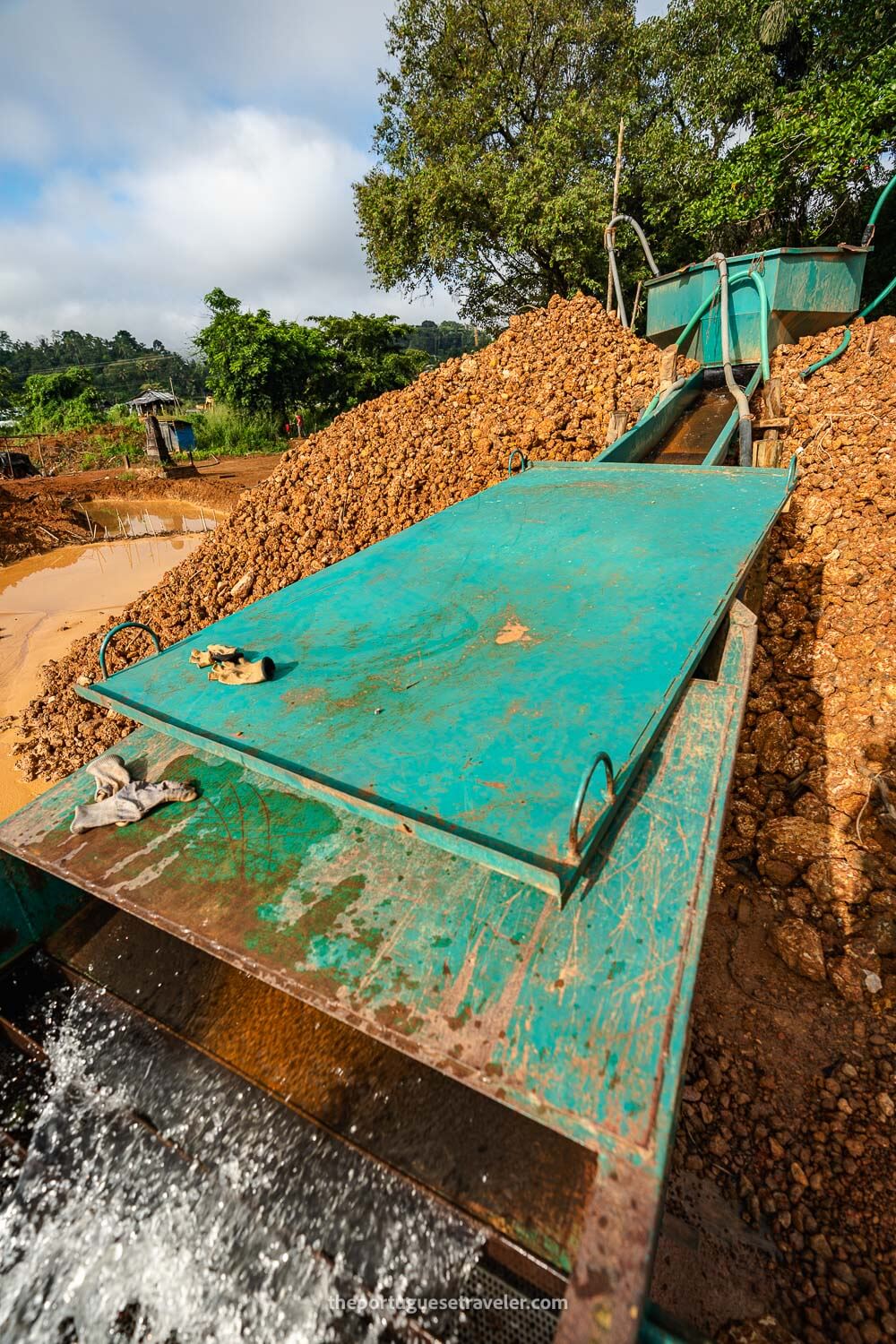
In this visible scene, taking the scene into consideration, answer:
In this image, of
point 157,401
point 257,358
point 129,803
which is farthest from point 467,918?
point 157,401

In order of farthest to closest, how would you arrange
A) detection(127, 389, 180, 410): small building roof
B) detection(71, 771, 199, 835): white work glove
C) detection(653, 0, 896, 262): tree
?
detection(127, 389, 180, 410): small building roof → detection(653, 0, 896, 262): tree → detection(71, 771, 199, 835): white work glove

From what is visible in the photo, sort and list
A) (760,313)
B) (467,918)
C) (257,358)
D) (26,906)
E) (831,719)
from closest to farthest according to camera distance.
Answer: (467,918)
(26,906)
(831,719)
(760,313)
(257,358)

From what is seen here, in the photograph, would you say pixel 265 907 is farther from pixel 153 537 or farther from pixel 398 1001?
pixel 153 537

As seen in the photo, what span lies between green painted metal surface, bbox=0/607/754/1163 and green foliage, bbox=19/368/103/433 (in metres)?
24.8

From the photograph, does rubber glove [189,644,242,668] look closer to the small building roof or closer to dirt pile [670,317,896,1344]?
dirt pile [670,317,896,1344]

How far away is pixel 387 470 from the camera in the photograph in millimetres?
5348

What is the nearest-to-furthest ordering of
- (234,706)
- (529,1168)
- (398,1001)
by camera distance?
(398,1001)
(529,1168)
(234,706)

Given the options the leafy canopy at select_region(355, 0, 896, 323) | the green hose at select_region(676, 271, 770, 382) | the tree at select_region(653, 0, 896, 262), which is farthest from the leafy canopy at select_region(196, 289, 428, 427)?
the green hose at select_region(676, 271, 770, 382)

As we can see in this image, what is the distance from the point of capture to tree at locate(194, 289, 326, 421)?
15.5m

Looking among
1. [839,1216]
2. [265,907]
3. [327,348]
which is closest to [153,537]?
[327,348]

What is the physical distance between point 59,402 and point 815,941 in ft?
94.0

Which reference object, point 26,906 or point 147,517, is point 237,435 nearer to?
point 147,517

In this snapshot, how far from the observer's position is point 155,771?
183 cm

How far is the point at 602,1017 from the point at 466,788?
503mm
